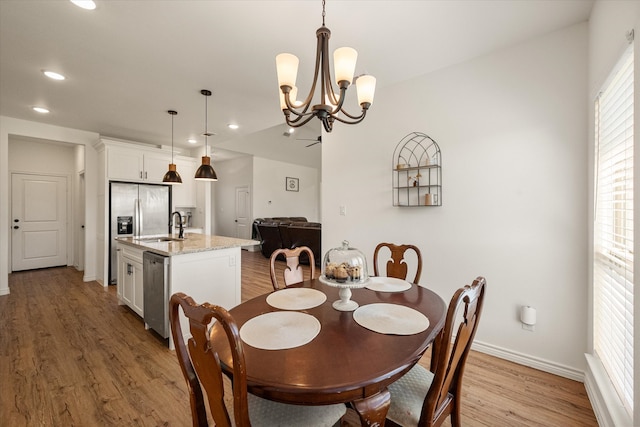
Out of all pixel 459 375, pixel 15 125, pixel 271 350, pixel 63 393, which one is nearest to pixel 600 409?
pixel 459 375

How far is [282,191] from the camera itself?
8844 mm

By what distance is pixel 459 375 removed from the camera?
125cm

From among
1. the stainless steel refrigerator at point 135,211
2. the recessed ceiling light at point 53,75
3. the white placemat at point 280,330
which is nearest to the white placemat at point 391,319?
the white placemat at point 280,330

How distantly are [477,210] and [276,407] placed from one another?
2.19 metres

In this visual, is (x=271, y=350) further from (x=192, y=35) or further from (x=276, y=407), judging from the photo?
(x=192, y=35)

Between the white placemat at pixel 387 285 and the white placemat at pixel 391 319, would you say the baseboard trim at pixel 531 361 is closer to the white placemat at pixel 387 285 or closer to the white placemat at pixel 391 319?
the white placemat at pixel 387 285

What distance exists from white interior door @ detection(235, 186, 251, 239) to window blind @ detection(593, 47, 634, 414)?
724 cm

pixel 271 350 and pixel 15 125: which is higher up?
pixel 15 125

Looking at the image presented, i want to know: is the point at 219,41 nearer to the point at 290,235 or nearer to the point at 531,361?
the point at 531,361

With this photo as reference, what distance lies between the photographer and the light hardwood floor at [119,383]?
1671 millimetres

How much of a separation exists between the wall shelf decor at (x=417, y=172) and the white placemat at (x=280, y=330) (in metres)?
1.81

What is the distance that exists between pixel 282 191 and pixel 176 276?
6473mm

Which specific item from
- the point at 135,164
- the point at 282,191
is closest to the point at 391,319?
the point at 135,164

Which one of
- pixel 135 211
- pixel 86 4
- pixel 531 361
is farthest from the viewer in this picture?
pixel 135 211
